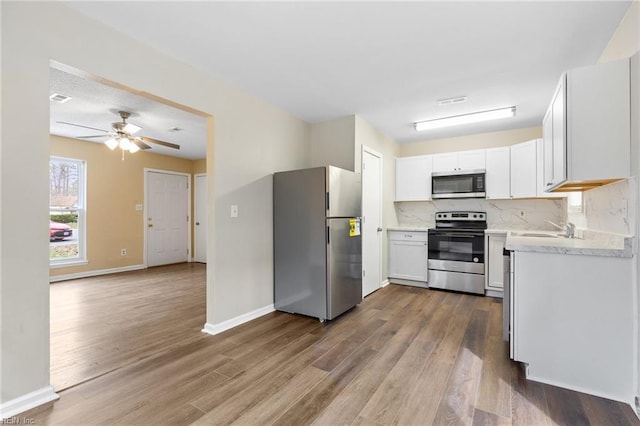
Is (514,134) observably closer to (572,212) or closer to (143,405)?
(572,212)

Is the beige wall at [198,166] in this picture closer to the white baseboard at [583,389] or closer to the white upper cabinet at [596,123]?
the white upper cabinet at [596,123]

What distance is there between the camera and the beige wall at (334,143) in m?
3.84

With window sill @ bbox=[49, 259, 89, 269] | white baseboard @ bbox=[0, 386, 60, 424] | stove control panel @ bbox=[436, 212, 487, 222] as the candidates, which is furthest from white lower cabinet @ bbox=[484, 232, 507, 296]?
window sill @ bbox=[49, 259, 89, 269]

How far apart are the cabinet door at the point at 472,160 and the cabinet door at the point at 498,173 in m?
0.08

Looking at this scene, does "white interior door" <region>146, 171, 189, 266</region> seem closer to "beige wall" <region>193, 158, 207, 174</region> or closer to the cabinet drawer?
"beige wall" <region>193, 158, 207, 174</region>

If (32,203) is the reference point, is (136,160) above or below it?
above

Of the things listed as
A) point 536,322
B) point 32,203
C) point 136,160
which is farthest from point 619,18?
point 136,160

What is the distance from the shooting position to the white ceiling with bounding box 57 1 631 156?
188cm

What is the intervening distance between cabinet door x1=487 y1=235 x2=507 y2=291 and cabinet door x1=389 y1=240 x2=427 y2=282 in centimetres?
86

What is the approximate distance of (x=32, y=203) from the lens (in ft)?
5.61

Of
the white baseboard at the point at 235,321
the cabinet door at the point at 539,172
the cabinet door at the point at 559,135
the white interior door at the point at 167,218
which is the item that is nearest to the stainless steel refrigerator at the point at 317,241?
the white baseboard at the point at 235,321

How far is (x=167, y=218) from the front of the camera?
6.51 m

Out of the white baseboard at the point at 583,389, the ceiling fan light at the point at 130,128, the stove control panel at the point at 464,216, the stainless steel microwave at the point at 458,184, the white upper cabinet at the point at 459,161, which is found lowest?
the white baseboard at the point at 583,389

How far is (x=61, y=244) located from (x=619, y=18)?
736cm
